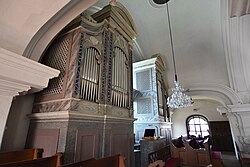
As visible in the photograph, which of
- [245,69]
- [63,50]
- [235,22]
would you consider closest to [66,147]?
[63,50]

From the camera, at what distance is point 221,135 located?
10.4 metres

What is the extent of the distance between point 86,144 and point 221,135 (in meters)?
11.3

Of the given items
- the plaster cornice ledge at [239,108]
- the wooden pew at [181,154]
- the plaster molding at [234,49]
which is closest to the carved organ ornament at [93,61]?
the wooden pew at [181,154]

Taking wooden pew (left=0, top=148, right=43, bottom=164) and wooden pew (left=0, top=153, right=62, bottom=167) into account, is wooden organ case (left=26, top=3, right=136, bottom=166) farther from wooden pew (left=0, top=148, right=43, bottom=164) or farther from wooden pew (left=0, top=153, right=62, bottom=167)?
wooden pew (left=0, top=153, right=62, bottom=167)

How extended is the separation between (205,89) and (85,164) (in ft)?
23.5

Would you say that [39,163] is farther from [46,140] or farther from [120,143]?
[120,143]

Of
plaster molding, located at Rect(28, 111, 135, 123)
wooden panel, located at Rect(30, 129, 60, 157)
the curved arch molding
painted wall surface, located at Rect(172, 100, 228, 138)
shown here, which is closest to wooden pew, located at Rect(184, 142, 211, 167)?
plaster molding, located at Rect(28, 111, 135, 123)

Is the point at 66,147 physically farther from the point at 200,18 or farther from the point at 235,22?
the point at 200,18

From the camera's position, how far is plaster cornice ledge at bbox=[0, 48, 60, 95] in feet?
4.48

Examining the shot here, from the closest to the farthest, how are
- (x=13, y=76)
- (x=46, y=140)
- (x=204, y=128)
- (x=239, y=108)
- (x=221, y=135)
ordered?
1. (x=13, y=76)
2. (x=46, y=140)
3. (x=239, y=108)
4. (x=221, y=135)
5. (x=204, y=128)

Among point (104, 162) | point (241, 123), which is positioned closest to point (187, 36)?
point (241, 123)

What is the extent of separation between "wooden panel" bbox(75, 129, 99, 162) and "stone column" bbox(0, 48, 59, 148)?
1.05m

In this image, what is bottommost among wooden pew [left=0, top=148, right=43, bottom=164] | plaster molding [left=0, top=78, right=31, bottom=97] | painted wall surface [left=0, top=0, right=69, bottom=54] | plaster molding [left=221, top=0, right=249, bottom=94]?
wooden pew [left=0, top=148, right=43, bottom=164]

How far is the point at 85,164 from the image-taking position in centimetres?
144
